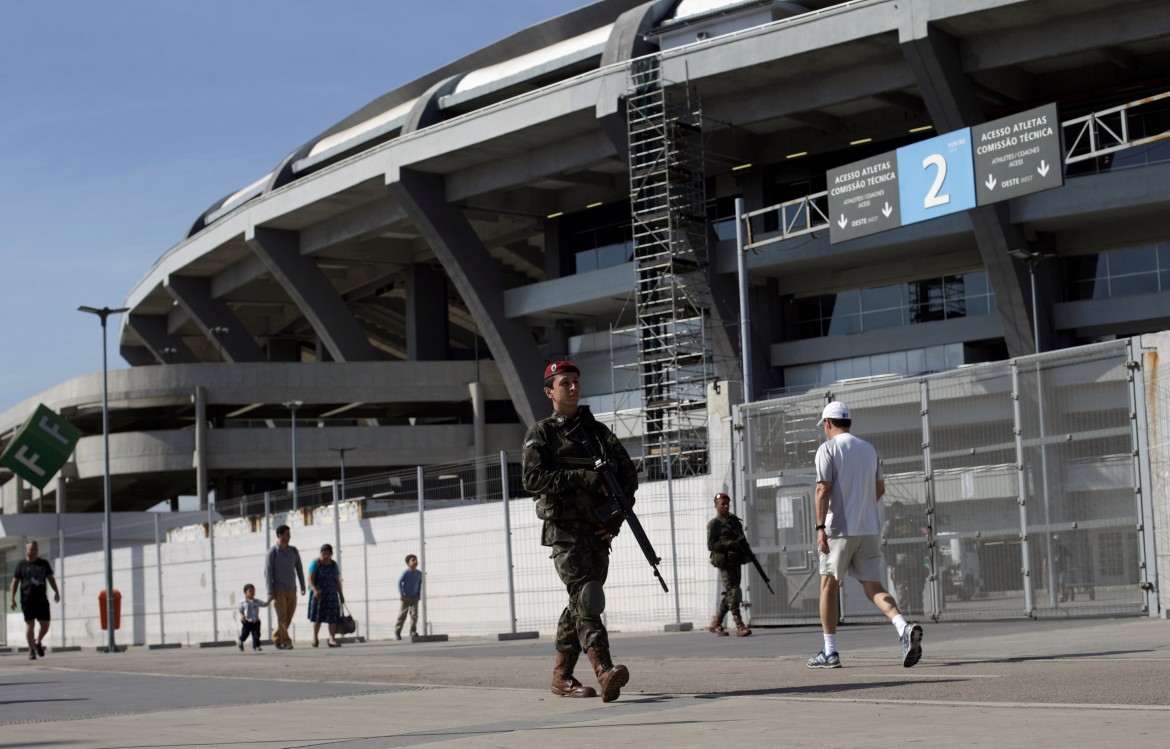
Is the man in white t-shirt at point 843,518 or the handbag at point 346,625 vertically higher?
the man in white t-shirt at point 843,518

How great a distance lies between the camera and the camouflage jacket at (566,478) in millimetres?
8219

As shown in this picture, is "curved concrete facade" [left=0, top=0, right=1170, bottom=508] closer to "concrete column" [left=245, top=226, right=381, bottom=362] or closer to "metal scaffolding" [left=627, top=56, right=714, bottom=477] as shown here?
"concrete column" [left=245, top=226, right=381, bottom=362]

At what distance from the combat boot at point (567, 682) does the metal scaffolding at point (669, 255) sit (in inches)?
1283

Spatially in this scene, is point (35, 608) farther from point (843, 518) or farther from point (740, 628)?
point (843, 518)

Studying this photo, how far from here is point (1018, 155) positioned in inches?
1196

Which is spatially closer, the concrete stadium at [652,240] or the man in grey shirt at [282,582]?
the man in grey shirt at [282,582]

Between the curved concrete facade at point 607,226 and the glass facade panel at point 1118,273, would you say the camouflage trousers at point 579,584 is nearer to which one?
the curved concrete facade at point 607,226

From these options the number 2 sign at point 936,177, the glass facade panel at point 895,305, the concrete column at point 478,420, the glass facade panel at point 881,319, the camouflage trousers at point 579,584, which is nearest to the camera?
the camouflage trousers at point 579,584

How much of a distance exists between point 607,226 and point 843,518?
138 ft

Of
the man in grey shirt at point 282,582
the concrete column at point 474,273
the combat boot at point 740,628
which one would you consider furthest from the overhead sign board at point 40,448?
the combat boot at point 740,628

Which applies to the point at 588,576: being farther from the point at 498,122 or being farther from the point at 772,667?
the point at 498,122

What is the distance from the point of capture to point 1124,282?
4081 cm

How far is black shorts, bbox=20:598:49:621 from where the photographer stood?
2131cm

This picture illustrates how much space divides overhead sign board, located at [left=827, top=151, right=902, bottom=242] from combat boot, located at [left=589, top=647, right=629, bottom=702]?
24883mm
